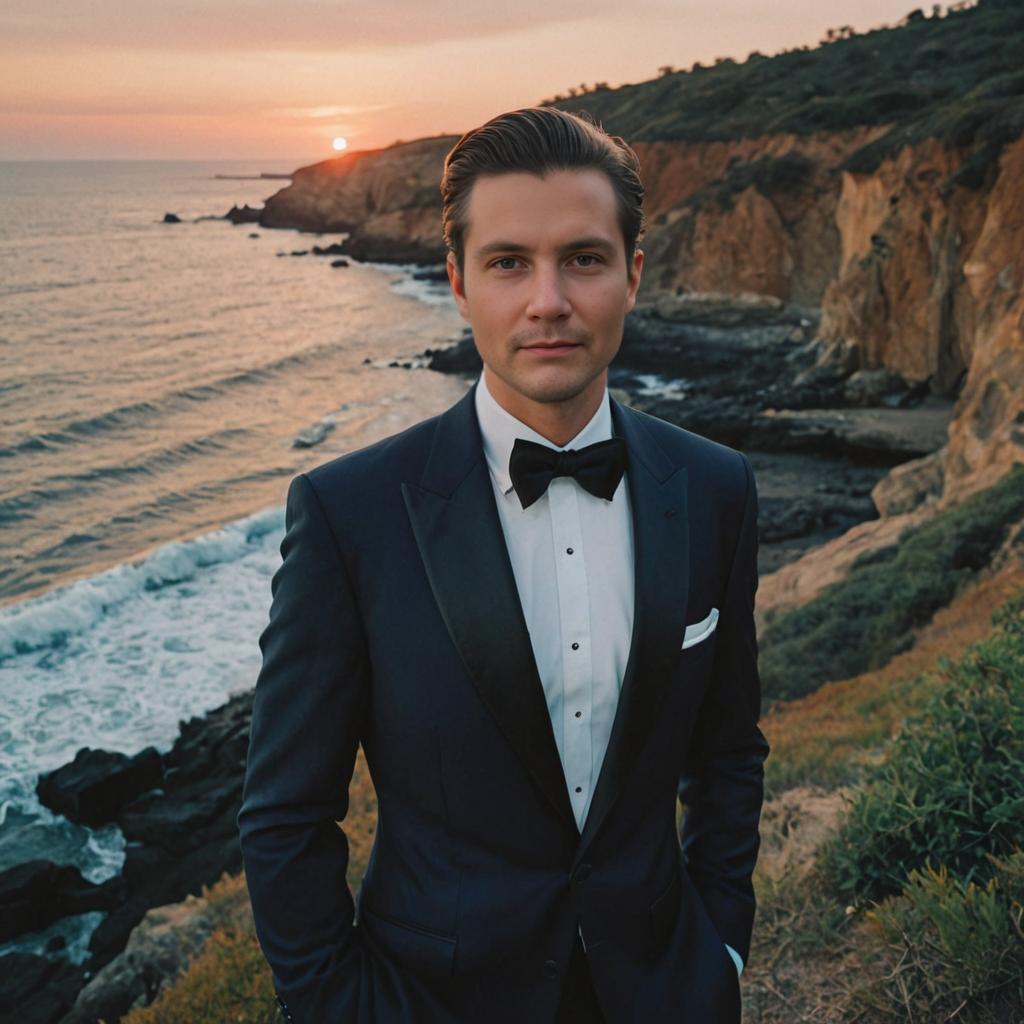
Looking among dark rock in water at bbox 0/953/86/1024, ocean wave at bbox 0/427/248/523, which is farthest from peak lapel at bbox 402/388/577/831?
ocean wave at bbox 0/427/248/523

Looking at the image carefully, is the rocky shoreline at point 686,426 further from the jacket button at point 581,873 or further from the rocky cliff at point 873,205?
the jacket button at point 581,873

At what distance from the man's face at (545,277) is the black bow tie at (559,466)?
128 millimetres

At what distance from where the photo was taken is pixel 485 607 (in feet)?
6.16

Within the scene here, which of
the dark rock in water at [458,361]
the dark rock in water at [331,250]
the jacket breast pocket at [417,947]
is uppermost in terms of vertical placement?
the jacket breast pocket at [417,947]

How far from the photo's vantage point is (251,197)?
16788 cm

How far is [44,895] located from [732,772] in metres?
10.1

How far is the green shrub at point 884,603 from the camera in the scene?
949cm

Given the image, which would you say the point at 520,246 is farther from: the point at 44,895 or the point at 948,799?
the point at 44,895

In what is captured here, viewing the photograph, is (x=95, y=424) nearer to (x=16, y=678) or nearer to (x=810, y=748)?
(x=16, y=678)

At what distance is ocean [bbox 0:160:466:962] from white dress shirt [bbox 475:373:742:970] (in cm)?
949

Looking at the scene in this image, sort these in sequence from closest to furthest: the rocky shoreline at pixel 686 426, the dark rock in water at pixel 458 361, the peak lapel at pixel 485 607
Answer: the peak lapel at pixel 485 607, the rocky shoreline at pixel 686 426, the dark rock in water at pixel 458 361

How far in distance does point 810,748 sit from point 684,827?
13.6 ft

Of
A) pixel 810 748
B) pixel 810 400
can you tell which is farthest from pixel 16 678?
pixel 810 400

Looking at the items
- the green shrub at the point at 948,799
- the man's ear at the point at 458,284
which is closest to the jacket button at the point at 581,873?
the man's ear at the point at 458,284
